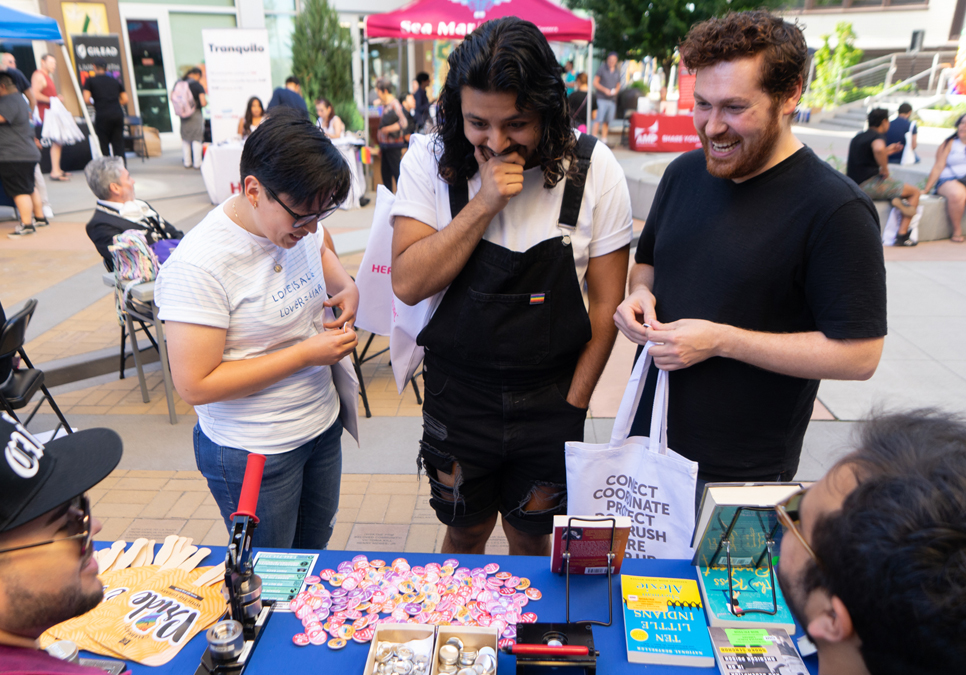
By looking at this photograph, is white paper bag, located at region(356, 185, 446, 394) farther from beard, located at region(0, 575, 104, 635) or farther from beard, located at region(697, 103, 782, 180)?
beard, located at region(0, 575, 104, 635)

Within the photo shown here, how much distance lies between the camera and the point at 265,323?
177cm

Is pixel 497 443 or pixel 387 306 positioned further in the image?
pixel 387 306

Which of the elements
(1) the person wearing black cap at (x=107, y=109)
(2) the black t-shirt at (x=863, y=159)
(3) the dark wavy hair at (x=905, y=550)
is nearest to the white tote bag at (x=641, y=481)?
(3) the dark wavy hair at (x=905, y=550)

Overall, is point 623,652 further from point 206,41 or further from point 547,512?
point 206,41

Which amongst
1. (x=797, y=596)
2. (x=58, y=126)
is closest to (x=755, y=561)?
(x=797, y=596)

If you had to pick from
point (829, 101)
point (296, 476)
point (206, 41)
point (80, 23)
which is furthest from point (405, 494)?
point (829, 101)

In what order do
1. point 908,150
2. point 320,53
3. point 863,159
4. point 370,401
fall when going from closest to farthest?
1. point 370,401
2. point 863,159
3. point 908,150
4. point 320,53

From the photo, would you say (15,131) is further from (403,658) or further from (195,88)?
(403,658)

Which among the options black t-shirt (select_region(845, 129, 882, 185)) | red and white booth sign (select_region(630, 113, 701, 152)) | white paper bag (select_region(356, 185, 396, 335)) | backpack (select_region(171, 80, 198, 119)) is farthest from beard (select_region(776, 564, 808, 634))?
red and white booth sign (select_region(630, 113, 701, 152))

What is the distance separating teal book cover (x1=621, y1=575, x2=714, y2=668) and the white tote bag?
0.21 m

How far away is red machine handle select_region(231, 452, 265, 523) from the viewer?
137 centimetres

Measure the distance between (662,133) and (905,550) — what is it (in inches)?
609

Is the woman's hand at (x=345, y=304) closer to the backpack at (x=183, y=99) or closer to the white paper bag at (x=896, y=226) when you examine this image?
the white paper bag at (x=896, y=226)

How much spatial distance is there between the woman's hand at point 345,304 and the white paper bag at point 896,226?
8.14 meters
